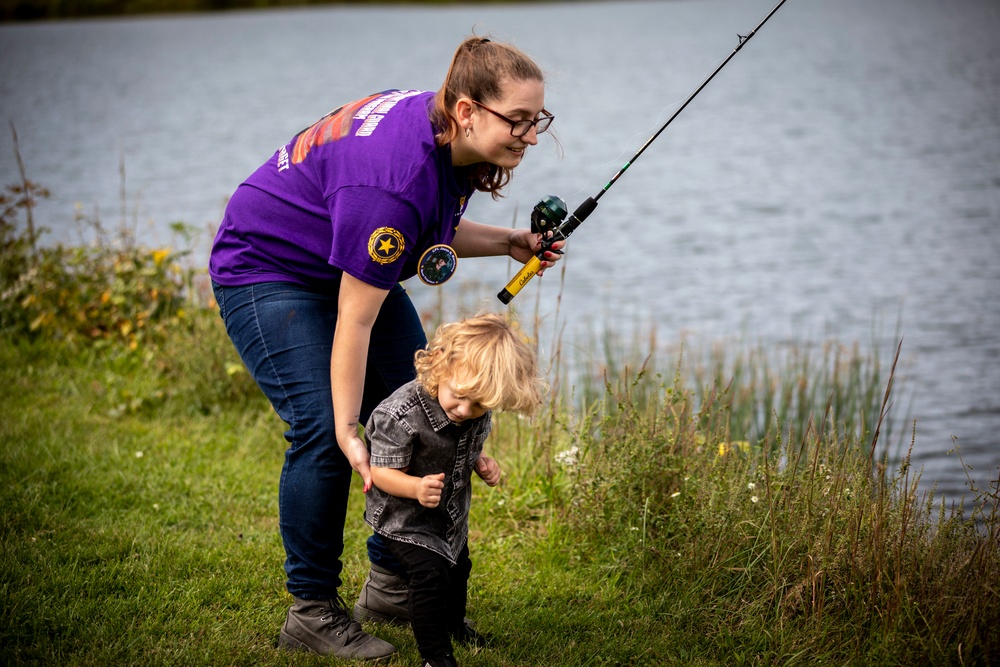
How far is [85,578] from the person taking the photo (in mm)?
→ 3375

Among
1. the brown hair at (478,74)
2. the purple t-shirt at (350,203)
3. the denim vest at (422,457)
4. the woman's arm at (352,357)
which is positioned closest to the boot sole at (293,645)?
the denim vest at (422,457)

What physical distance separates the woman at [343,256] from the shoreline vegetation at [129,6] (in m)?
50.4

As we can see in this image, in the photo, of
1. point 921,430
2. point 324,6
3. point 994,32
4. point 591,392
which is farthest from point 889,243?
point 324,6

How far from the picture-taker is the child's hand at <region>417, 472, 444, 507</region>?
262 cm

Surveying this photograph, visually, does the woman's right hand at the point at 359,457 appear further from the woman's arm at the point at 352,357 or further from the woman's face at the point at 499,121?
the woman's face at the point at 499,121

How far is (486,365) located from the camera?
8.60 feet

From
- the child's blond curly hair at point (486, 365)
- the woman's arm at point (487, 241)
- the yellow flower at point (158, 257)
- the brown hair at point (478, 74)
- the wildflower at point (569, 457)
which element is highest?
the brown hair at point (478, 74)

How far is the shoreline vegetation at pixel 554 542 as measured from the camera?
3.04 metres

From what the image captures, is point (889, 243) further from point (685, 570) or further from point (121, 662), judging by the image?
point (121, 662)

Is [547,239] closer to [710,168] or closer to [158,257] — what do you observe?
[158,257]

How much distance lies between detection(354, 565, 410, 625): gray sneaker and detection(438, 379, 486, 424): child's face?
765 millimetres

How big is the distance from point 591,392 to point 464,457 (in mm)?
3199

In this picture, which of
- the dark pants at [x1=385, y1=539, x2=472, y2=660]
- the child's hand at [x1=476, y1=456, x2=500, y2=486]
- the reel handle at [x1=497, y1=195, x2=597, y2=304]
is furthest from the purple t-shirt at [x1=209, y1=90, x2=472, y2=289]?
the dark pants at [x1=385, y1=539, x2=472, y2=660]

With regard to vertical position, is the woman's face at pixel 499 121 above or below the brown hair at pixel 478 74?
below
